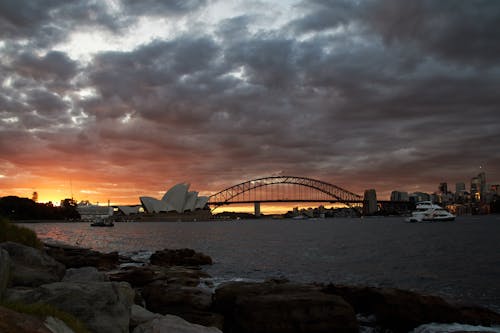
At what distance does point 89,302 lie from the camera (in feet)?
25.9

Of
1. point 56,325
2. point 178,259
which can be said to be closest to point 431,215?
point 178,259

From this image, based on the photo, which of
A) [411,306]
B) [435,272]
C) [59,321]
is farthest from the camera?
[435,272]

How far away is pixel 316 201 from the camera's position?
196125 millimetres

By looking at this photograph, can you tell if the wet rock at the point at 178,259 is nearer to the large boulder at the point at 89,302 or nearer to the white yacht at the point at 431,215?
the large boulder at the point at 89,302

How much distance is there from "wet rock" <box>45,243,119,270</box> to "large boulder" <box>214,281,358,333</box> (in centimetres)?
1665

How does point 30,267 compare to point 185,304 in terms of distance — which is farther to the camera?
point 185,304

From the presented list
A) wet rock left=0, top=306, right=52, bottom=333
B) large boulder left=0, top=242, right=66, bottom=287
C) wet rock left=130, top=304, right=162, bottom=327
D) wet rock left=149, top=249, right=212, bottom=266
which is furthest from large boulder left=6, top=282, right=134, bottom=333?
wet rock left=149, top=249, right=212, bottom=266

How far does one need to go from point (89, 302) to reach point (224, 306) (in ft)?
26.4

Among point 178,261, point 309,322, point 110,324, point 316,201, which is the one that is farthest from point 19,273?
point 316,201

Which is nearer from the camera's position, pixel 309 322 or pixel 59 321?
pixel 59 321

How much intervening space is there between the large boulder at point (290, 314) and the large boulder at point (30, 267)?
584 centimetres

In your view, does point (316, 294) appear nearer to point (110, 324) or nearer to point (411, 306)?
point (411, 306)

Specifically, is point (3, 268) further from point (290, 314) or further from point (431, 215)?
point (431, 215)

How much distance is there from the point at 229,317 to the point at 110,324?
24.0ft
